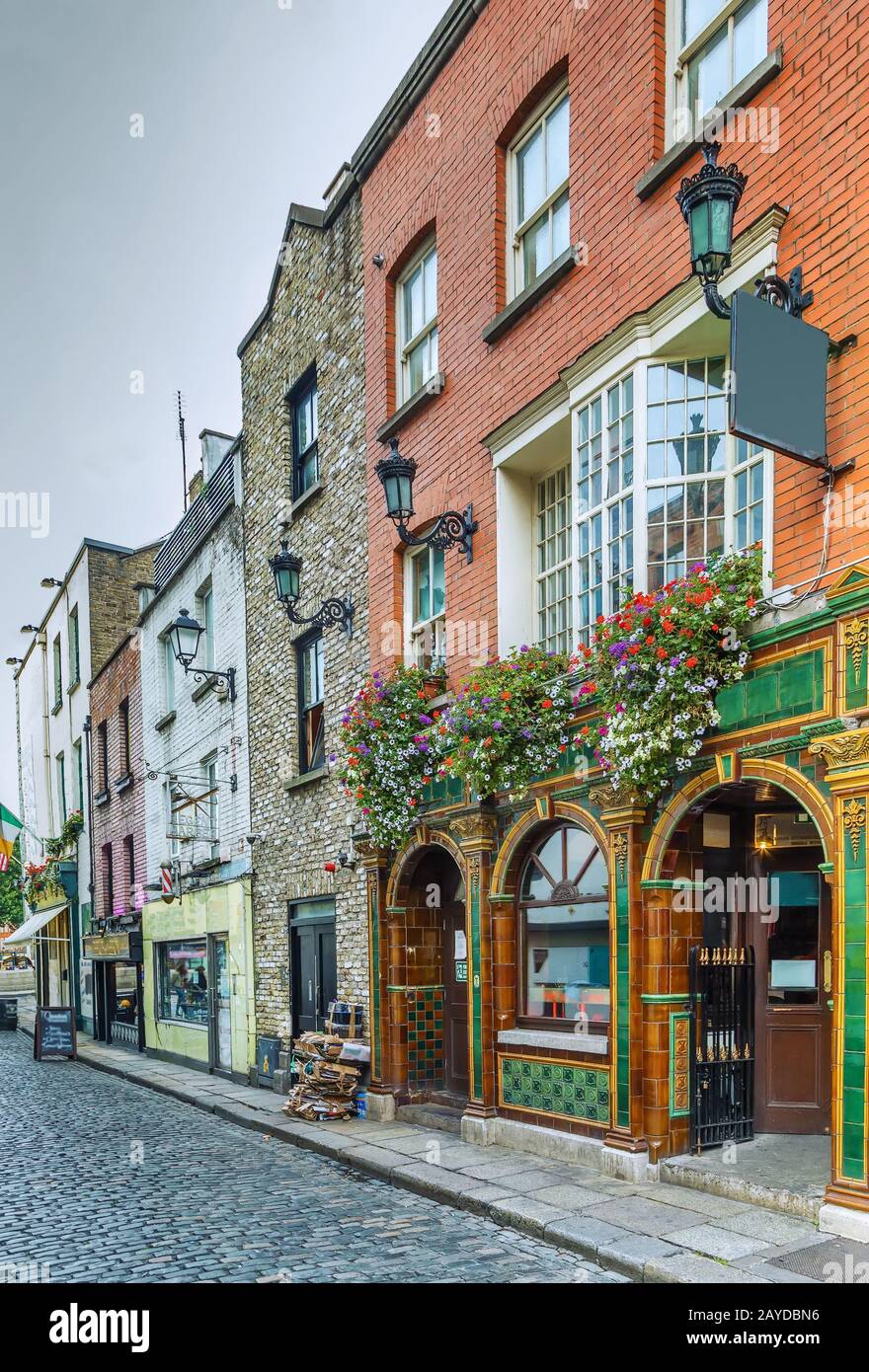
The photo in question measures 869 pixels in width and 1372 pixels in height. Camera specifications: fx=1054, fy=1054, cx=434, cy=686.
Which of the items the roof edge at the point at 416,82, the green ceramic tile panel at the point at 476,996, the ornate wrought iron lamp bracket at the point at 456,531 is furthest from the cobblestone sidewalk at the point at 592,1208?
the roof edge at the point at 416,82

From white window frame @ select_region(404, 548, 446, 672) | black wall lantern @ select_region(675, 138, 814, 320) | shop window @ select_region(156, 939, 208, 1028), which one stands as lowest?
shop window @ select_region(156, 939, 208, 1028)

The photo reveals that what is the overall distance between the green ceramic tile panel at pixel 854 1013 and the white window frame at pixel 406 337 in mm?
7518

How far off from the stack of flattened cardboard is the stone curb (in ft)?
0.79

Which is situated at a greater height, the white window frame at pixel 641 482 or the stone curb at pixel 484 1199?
the white window frame at pixel 641 482

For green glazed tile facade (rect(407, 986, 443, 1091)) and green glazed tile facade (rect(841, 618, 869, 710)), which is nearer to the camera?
green glazed tile facade (rect(841, 618, 869, 710))

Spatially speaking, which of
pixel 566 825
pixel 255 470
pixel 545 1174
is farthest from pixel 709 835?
pixel 255 470

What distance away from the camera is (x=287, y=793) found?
14.9 metres

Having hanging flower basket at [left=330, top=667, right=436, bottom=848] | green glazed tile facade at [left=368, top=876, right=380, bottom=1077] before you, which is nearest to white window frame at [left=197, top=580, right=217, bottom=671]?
hanging flower basket at [left=330, top=667, right=436, bottom=848]

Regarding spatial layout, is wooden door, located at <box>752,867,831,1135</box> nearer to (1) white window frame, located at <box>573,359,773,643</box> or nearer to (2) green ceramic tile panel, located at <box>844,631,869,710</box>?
(2) green ceramic tile panel, located at <box>844,631,869,710</box>

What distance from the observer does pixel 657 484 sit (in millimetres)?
8000

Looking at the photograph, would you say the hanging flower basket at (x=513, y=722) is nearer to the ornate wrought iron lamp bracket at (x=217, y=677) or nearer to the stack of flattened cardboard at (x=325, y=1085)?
the stack of flattened cardboard at (x=325, y=1085)

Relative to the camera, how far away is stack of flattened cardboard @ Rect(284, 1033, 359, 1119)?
11742mm

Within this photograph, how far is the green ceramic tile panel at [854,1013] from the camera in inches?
233
